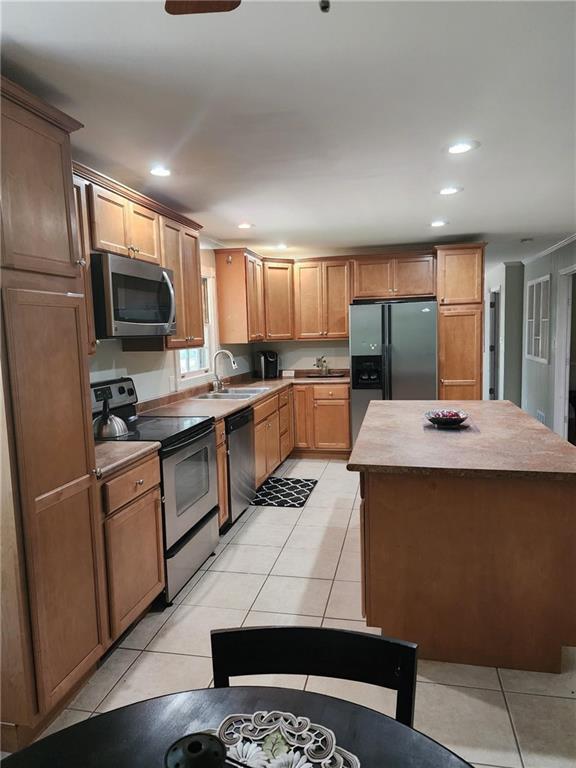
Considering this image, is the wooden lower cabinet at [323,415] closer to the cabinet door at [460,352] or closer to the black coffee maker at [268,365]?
the black coffee maker at [268,365]

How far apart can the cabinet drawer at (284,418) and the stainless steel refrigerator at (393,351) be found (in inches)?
28.8

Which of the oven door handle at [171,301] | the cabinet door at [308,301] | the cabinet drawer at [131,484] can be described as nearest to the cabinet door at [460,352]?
the cabinet door at [308,301]

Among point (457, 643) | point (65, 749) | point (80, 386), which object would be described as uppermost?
point (80, 386)

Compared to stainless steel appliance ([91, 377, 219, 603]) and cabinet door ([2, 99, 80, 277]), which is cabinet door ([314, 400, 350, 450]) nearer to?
stainless steel appliance ([91, 377, 219, 603])

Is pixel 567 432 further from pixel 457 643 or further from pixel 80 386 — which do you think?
pixel 80 386

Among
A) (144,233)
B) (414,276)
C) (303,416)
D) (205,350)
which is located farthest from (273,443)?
(144,233)

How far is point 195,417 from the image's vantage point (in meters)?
3.29

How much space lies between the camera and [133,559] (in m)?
2.36

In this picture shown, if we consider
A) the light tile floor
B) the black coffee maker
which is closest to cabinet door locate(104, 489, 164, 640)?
the light tile floor

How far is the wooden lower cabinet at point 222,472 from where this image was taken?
136 inches

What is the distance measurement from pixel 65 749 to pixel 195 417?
2.45m

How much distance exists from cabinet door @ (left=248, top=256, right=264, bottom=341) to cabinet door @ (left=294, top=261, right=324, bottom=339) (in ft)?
1.52

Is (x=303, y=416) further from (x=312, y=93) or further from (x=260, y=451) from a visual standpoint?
(x=312, y=93)

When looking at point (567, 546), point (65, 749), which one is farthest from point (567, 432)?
point (65, 749)
